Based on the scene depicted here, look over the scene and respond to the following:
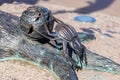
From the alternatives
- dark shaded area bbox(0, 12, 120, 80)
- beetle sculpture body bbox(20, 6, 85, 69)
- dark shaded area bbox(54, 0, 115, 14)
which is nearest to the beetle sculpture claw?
beetle sculpture body bbox(20, 6, 85, 69)

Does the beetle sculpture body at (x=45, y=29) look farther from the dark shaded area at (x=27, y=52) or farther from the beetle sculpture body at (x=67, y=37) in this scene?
the dark shaded area at (x=27, y=52)

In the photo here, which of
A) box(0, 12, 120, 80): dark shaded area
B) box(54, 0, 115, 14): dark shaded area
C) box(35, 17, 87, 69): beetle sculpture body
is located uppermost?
box(35, 17, 87, 69): beetle sculpture body

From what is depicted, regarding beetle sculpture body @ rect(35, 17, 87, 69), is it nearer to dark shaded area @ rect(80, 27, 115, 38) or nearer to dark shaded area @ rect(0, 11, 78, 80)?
dark shaded area @ rect(0, 11, 78, 80)

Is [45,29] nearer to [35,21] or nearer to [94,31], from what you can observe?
[35,21]

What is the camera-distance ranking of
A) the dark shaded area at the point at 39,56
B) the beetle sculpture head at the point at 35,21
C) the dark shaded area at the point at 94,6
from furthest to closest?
the dark shaded area at the point at 94,6, the beetle sculpture head at the point at 35,21, the dark shaded area at the point at 39,56

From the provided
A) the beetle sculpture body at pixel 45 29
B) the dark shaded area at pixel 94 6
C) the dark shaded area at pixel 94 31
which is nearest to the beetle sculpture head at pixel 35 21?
the beetle sculpture body at pixel 45 29

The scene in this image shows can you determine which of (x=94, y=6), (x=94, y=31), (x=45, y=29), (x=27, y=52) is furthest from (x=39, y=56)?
(x=94, y=6)

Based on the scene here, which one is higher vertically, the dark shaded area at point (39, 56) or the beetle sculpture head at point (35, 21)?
the beetle sculpture head at point (35, 21)

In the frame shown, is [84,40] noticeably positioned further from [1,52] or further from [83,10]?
[83,10]

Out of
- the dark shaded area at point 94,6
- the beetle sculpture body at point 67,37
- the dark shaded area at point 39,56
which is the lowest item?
the dark shaded area at point 94,6

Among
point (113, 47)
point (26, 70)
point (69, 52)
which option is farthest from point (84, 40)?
point (26, 70)

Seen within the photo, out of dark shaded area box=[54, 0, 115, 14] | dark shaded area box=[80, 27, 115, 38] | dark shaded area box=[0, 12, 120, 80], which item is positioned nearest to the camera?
dark shaded area box=[0, 12, 120, 80]

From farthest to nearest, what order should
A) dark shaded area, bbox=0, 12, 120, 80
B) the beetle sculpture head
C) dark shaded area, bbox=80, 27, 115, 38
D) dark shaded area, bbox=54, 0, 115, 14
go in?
dark shaded area, bbox=54, 0, 115, 14 < dark shaded area, bbox=80, 27, 115, 38 < the beetle sculpture head < dark shaded area, bbox=0, 12, 120, 80
